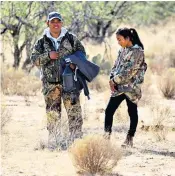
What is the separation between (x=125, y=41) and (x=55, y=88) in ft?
3.50

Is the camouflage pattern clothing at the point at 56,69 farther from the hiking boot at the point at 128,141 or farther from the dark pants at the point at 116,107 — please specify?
the hiking boot at the point at 128,141

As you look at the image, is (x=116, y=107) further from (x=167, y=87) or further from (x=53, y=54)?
(x=167, y=87)

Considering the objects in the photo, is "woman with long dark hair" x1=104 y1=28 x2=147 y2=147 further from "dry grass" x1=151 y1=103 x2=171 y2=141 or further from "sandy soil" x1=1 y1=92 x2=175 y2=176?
"dry grass" x1=151 y1=103 x2=171 y2=141

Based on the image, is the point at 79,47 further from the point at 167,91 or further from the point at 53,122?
the point at 167,91

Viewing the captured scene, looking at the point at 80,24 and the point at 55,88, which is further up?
the point at 80,24

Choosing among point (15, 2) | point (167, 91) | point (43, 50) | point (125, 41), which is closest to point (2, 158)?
point (43, 50)

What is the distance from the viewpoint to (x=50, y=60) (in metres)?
7.68

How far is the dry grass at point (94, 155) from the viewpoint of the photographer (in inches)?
248

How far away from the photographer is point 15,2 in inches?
631

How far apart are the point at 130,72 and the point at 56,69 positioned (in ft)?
3.06

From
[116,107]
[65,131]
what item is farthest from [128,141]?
[65,131]

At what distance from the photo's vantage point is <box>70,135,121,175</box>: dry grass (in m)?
6.30

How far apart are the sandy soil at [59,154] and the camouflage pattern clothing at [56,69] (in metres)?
0.53

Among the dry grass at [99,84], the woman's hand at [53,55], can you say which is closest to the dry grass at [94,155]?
the woman's hand at [53,55]
